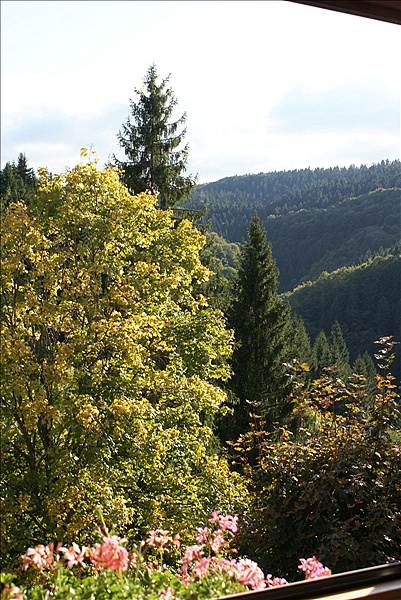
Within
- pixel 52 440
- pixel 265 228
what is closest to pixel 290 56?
pixel 265 228

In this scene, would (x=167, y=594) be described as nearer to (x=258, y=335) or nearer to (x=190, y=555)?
(x=190, y=555)

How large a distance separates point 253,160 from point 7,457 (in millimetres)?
2317

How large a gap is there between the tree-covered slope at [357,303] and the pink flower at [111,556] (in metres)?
2.26

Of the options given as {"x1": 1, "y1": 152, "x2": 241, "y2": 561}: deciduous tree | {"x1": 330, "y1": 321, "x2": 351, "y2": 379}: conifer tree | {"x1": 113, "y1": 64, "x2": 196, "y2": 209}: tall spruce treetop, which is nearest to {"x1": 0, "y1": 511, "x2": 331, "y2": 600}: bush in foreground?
{"x1": 1, "y1": 152, "x2": 241, "y2": 561}: deciduous tree

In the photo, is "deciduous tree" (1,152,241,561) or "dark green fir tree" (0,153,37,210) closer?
"dark green fir tree" (0,153,37,210)

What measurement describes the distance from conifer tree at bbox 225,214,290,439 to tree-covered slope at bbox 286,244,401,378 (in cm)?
20

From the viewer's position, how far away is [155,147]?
4.36 m

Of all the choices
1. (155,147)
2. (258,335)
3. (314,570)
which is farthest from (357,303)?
(314,570)

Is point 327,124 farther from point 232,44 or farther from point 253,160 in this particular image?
point 232,44

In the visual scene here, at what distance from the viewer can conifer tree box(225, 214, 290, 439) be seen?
421cm

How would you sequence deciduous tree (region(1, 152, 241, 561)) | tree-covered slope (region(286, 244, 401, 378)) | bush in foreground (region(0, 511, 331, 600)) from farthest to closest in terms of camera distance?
1. tree-covered slope (region(286, 244, 401, 378))
2. deciduous tree (region(1, 152, 241, 561))
3. bush in foreground (region(0, 511, 331, 600))

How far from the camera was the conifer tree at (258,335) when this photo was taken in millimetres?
4214

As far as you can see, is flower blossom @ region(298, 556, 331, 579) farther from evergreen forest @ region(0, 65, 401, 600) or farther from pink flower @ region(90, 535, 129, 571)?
pink flower @ region(90, 535, 129, 571)

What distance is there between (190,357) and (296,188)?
1.70m
